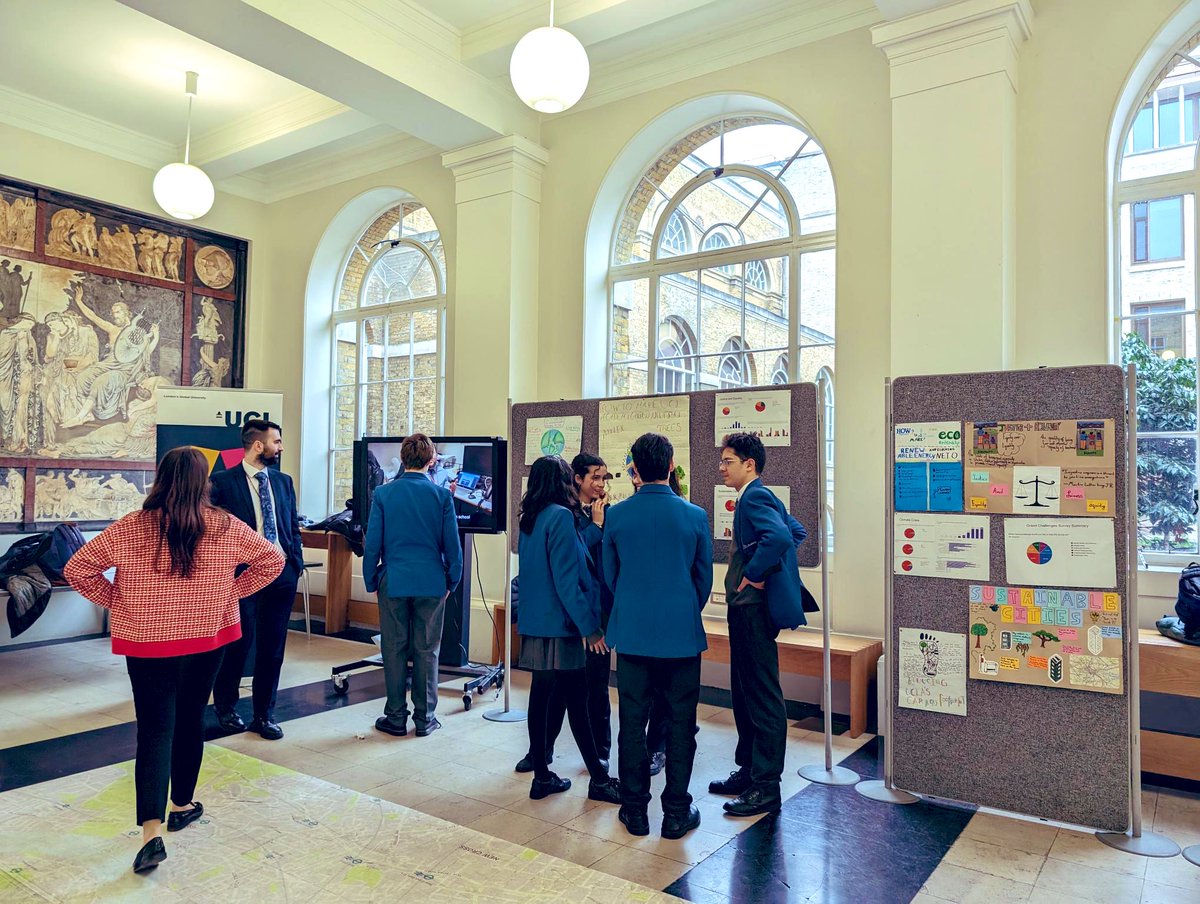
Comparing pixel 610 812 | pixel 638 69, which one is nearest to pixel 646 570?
pixel 610 812

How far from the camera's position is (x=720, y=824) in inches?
123

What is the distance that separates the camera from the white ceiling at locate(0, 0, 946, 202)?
475 centimetres

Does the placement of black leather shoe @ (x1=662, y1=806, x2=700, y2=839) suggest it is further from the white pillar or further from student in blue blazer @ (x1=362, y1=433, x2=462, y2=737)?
the white pillar

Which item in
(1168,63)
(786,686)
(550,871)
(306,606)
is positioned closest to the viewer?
(550,871)

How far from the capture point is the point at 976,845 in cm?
299

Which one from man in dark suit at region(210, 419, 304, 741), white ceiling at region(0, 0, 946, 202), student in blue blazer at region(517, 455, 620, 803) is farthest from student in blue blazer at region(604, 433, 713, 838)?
white ceiling at region(0, 0, 946, 202)

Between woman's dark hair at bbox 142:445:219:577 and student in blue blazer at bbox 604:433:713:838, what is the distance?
4.39ft

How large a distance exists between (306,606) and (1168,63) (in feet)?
20.5

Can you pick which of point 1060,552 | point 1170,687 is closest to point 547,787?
point 1060,552

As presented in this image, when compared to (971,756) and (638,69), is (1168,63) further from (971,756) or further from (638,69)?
(971,756)

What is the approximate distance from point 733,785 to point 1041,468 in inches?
66.6

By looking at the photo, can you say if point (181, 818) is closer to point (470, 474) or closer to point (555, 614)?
point (555, 614)

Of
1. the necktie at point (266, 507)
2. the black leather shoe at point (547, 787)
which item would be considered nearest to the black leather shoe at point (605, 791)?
the black leather shoe at point (547, 787)

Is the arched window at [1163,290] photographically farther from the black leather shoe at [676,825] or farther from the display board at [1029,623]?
the black leather shoe at [676,825]
